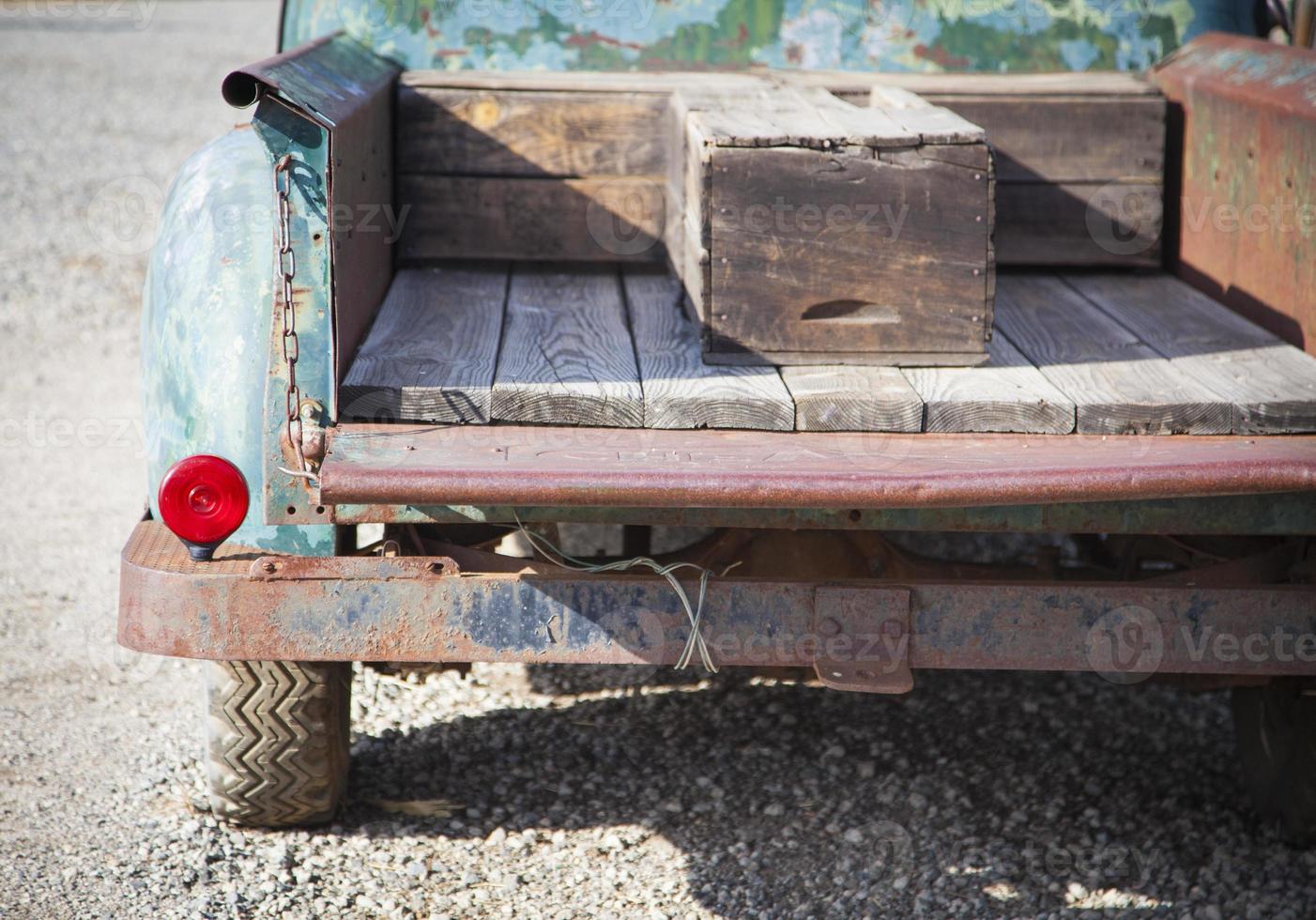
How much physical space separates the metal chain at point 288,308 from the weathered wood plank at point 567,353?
33cm

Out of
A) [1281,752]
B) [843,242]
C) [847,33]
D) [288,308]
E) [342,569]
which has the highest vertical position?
[847,33]

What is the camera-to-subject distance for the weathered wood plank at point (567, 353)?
2.21 metres

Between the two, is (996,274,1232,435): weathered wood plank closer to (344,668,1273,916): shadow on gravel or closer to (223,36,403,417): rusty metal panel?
(344,668,1273,916): shadow on gravel

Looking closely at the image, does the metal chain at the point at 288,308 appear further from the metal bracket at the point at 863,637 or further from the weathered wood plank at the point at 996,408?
the weathered wood plank at the point at 996,408

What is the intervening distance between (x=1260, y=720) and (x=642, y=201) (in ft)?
6.15

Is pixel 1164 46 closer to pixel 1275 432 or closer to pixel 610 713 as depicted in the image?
pixel 1275 432

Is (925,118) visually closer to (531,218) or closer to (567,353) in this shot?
(567,353)

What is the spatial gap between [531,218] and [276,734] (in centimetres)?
141

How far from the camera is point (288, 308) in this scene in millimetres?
2061

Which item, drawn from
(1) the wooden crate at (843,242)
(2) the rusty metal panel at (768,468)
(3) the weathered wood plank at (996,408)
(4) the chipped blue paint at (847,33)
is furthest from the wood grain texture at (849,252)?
(4) the chipped blue paint at (847,33)

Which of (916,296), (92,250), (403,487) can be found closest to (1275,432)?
(916,296)

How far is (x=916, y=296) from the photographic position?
2492 millimetres

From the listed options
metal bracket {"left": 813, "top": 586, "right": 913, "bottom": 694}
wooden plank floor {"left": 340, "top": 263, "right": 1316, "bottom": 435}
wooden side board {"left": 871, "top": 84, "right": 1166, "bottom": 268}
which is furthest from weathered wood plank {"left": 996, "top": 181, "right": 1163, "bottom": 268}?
metal bracket {"left": 813, "top": 586, "right": 913, "bottom": 694}

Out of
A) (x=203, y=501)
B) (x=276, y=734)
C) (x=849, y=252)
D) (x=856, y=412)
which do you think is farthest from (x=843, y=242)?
(x=276, y=734)
